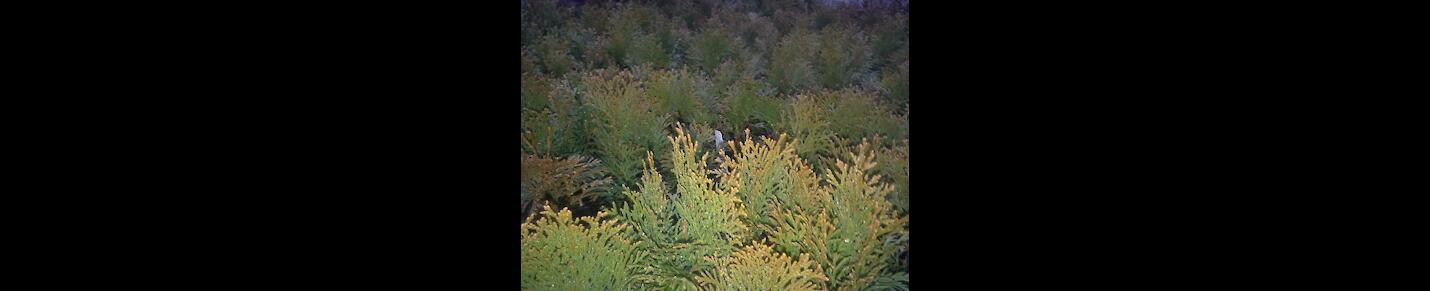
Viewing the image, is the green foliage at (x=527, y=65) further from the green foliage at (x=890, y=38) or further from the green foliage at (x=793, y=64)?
the green foliage at (x=890, y=38)

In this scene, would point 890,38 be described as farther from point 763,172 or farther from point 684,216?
point 684,216

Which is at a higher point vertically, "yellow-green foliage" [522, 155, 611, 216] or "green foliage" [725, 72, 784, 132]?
"green foliage" [725, 72, 784, 132]

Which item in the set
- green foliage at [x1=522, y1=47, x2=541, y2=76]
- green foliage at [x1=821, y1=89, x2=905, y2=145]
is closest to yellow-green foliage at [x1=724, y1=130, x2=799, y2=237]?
green foliage at [x1=821, y1=89, x2=905, y2=145]

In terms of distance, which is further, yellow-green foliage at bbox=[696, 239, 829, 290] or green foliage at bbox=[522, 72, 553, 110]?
yellow-green foliage at bbox=[696, 239, 829, 290]

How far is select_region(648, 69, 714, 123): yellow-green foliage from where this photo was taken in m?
2.27

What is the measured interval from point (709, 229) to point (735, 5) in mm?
500

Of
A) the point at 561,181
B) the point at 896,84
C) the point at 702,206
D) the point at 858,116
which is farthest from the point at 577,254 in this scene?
the point at 896,84

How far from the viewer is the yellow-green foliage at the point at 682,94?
227 cm

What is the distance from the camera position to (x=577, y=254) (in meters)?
2.26

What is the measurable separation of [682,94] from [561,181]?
0.33m

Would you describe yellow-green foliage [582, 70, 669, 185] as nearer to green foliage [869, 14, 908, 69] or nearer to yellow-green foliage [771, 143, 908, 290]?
yellow-green foliage [771, 143, 908, 290]
